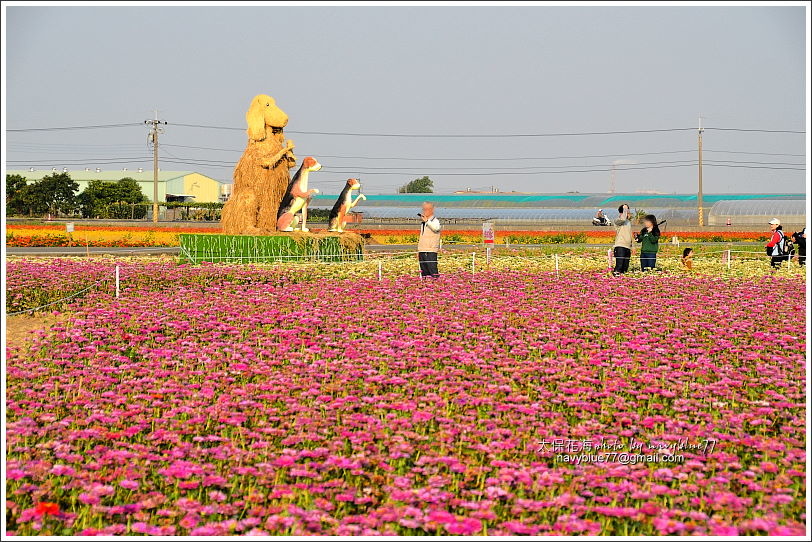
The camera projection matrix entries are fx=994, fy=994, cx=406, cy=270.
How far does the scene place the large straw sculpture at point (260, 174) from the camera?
2509cm

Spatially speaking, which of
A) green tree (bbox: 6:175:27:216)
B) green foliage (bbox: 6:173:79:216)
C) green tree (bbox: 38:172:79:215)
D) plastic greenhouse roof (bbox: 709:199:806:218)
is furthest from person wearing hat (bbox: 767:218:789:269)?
green tree (bbox: 6:175:27:216)

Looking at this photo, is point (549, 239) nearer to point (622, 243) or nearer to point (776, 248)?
point (776, 248)

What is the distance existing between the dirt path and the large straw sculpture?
35.7ft

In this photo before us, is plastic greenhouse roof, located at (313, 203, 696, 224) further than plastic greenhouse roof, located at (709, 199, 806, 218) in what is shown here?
Yes

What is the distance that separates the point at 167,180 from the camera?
355ft

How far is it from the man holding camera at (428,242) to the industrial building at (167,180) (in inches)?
3501

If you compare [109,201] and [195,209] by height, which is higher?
[109,201]

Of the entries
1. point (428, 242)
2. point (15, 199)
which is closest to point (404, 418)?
point (428, 242)

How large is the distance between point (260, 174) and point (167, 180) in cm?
8619

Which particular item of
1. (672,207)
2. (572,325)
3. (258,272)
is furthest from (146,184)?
(572,325)

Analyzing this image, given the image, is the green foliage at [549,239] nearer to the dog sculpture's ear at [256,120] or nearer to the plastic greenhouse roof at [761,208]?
the dog sculpture's ear at [256,120]

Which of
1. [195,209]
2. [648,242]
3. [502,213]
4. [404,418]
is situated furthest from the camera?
[195,209]

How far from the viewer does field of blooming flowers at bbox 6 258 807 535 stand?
5.29 metres

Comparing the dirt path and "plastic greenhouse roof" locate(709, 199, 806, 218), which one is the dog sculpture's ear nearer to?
the dirt path
